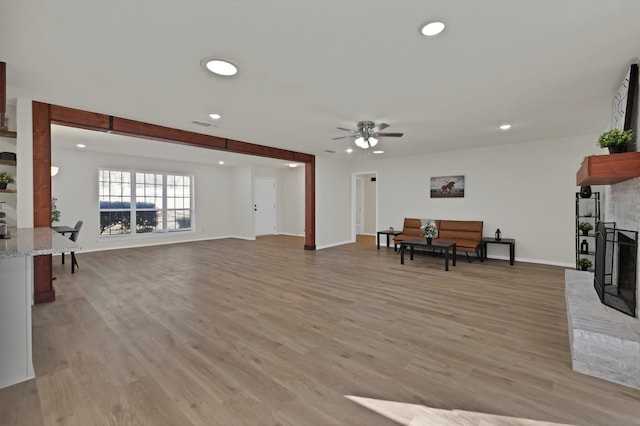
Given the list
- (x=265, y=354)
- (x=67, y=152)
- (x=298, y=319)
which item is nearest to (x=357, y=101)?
(x=298, y=319)

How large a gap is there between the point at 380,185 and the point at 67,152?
751cm

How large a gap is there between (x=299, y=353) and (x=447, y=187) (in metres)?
5.62

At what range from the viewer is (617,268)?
2.65 meters

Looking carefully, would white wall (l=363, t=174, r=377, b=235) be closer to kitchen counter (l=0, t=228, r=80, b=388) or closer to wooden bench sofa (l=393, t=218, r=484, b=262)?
wooden bench sofa (l=393, t=218, r=484, b=262)

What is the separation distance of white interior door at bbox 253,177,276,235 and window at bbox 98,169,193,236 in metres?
2.09

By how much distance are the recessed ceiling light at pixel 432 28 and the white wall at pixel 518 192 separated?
485cm

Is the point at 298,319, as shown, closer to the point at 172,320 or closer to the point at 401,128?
the point at 172,320

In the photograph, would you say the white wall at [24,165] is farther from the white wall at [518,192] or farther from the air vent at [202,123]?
the white wall at [518,192]

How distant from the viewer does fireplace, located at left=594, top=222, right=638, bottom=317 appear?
2314 mm

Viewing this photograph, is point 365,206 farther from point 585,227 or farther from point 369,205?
point 585,227

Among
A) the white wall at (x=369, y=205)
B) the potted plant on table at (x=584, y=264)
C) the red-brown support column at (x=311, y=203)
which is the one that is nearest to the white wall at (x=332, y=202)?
the red-brown support column at (x=311, y=203)

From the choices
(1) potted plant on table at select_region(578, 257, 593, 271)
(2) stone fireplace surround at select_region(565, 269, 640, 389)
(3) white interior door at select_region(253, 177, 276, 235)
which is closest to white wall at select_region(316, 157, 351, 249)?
(3) white interior door at select_region(253, 177, 276, 235)

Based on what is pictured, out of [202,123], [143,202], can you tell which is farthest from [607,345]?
[143,202]

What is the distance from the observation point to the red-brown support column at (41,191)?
342 cm
